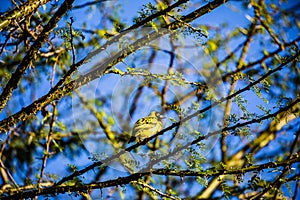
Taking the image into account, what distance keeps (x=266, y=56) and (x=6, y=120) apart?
1744 millimetres

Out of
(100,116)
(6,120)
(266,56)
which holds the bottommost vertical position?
(6,120)

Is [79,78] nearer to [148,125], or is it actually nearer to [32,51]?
[32,51]

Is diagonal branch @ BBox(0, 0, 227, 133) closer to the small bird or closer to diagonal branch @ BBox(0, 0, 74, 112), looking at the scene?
diagonal branch @ BBox(0, 0, 74, 112)

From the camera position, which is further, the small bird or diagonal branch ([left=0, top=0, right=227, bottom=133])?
the small bird

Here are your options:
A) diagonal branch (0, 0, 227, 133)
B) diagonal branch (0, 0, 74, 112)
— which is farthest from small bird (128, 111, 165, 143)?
diagonal branch (0, 0, 74, 112)

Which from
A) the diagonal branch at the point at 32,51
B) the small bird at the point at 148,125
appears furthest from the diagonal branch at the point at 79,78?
the small bird at the point at 148,125

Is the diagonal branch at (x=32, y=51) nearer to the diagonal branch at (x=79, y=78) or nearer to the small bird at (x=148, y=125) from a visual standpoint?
the diagonal branch at (x=79, y=78)

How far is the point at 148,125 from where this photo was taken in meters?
1.37

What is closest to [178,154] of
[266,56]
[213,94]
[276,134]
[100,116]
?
[213,94]

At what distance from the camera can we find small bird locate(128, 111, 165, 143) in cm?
136

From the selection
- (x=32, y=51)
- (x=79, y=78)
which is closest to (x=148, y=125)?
(x=79, y=78)

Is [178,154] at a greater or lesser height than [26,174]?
lesser

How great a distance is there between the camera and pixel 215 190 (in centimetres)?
273

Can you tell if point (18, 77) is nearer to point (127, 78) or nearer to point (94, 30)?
point (127, 78)
